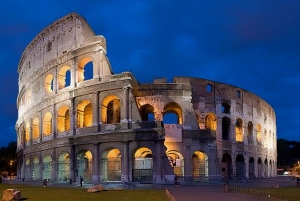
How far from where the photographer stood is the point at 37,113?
41.3 m

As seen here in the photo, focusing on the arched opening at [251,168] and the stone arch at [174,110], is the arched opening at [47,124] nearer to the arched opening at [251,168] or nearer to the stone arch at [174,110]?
the stone arch at [174,110]

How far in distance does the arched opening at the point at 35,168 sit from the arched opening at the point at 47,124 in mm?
3396

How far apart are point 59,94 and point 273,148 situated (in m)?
34.8

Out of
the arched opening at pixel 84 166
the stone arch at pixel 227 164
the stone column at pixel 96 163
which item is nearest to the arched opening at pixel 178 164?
the stone column at pixel 96 163

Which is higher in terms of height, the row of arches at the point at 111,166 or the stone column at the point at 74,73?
the stone column at the point at 74,73

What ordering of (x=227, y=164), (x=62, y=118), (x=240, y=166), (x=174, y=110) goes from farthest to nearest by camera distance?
(x=240, y=166) < (x=227, y=164) < (x=174, y=110) < (x=62, y=118)

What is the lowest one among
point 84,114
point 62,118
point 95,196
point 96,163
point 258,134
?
point 95,196

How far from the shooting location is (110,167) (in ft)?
110

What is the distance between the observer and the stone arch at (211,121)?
4145cm

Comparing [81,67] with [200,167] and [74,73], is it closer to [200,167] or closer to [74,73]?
[74,73]

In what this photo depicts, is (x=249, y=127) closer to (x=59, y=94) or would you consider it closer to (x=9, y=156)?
(x=59, y=94)

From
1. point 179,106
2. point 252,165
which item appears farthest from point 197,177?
point 252,165

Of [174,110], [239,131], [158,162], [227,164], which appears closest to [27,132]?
[174,110]

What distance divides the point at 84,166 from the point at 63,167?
2.91 metres
